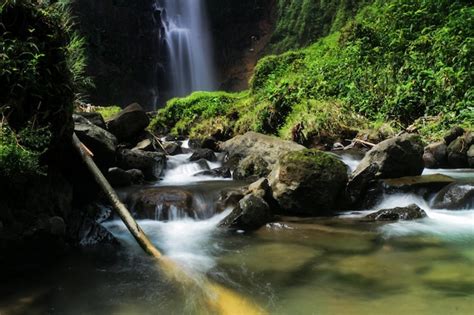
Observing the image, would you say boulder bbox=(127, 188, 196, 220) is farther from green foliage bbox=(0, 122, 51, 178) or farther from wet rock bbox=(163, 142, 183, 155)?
wet rock bbox=(163, 142, 183, 155)

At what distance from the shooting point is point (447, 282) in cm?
416

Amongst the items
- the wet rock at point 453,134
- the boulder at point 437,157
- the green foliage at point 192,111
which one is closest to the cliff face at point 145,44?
the green foliage at point 192,111

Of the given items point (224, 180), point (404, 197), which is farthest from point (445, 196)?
point (224, 180)

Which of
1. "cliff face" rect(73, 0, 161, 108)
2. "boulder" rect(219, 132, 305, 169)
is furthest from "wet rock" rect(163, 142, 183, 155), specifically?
"cliff face" rect(73, 0, 161, 108)

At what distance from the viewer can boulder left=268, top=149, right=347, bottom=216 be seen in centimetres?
687

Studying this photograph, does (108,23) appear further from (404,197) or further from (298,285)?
(298,285)

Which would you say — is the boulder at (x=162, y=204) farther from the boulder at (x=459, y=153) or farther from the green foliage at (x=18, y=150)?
the boulder at (x=459, y=153)

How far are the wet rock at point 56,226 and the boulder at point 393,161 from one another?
4.61 meters

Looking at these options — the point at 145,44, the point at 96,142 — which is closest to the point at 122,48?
the point at 145,44

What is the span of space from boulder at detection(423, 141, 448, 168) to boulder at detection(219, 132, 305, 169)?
8.89 ft

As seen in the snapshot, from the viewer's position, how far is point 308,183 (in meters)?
6.86

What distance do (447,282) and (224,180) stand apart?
5.90 m

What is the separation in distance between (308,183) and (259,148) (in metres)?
3.63

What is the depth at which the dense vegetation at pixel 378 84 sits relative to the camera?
1142 cm
